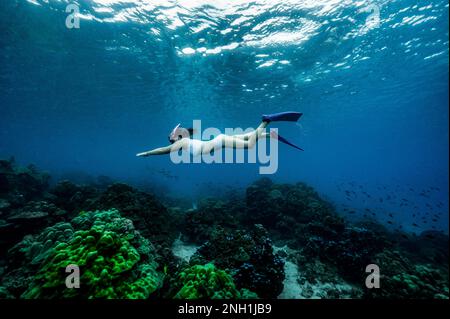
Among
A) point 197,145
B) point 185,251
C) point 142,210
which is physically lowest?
point 185,251

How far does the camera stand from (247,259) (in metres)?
5.79

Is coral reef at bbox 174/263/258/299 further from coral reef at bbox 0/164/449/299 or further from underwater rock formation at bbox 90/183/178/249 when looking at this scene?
underwater rock formation at bbox 90/183/178/249

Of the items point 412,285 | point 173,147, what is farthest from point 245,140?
point 412,285

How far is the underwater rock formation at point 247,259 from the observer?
5.24 metres

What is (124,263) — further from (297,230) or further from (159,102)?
(159,102)

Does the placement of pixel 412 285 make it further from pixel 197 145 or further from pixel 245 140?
pixel 197 145

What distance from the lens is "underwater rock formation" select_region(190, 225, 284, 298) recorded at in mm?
5242

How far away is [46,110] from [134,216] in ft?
124

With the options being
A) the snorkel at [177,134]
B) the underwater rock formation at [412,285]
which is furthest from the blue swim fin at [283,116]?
the underwater rock formation at [412,285]

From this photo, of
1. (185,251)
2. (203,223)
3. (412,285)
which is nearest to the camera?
(412,285)

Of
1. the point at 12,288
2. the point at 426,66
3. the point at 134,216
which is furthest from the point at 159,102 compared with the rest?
the point at 426,66

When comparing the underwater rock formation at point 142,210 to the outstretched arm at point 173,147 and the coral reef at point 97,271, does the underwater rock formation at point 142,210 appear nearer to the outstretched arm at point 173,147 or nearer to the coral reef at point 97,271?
the coral reef at point 97,271

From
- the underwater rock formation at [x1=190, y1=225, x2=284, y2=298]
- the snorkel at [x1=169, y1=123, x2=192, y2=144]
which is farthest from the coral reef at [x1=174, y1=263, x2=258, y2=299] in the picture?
the snorkel at [x1=169, y1=123, x2=192, y2=144]

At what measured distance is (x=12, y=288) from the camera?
405cm
